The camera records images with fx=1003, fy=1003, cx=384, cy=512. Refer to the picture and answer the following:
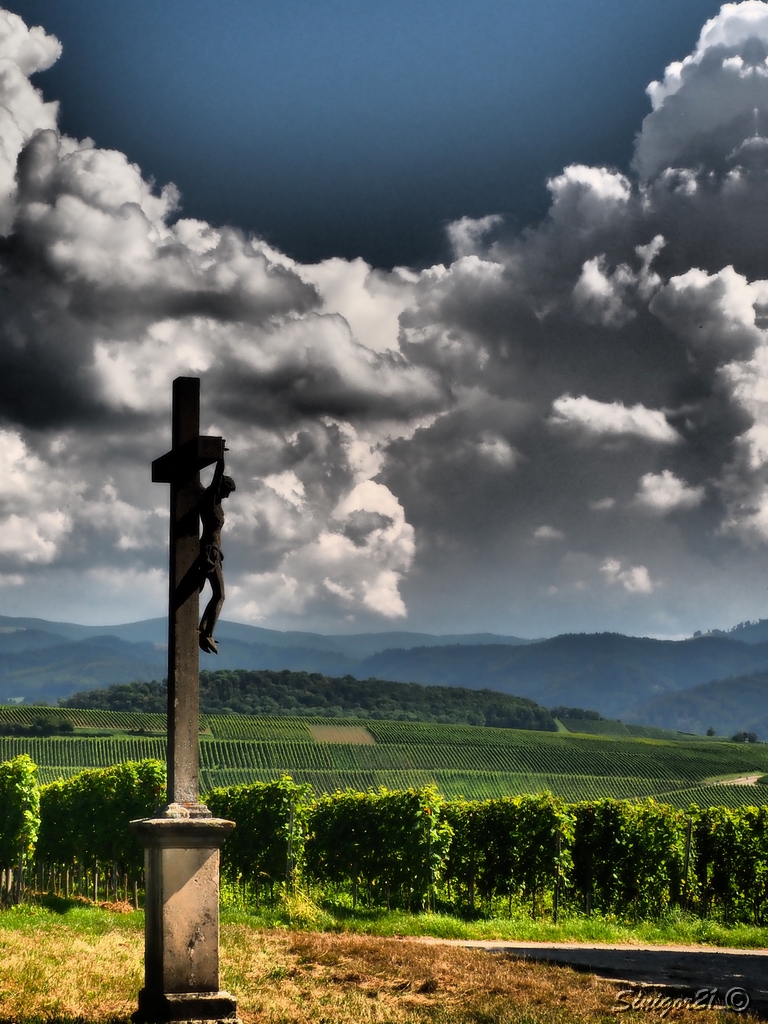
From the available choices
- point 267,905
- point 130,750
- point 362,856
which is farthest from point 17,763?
point 130,750

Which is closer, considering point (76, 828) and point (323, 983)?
point (323, 983)

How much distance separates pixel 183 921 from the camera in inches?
285

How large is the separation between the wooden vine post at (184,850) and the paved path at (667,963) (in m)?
5.21

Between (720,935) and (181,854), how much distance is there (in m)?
11.5

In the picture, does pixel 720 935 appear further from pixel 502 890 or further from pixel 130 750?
pixel 130 750

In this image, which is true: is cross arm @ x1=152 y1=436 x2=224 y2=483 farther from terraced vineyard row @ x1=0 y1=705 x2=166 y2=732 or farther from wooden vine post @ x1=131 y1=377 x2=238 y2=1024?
terraced vineyard row @ x1=0 y1=705 x2=166 y2=732

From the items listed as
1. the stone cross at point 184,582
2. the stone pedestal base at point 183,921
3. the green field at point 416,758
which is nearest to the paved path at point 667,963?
the stone pedestal base at point 183,921

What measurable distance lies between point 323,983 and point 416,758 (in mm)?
113257

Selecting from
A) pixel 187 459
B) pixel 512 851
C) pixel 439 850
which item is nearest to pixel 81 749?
pixel 512 851

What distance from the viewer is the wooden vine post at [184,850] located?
715cm

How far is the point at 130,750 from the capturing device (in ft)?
351

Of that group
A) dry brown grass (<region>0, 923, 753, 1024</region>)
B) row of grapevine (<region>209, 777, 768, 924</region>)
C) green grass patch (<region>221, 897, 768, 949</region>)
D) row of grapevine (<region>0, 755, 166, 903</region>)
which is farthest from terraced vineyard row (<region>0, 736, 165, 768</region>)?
dry brown grass (<region>0, 923, 753, 1024</region>)

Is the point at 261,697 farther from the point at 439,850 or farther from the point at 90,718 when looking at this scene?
the point at 439,850

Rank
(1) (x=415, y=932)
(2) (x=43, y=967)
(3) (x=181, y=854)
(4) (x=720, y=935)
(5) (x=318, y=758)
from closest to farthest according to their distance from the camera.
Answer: (3) (x=181, y=854), (2) (x=43, y=967), (1) (x=415, y=932), (4) (x=720, y=935), (5) (x=318, y=758)
